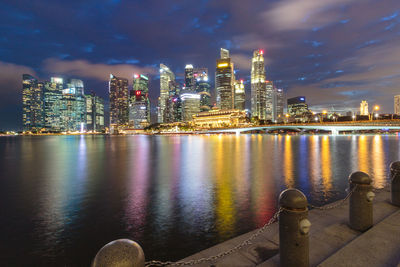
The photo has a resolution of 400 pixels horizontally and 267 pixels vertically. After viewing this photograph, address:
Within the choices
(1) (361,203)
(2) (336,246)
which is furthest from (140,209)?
(1) (361,203)

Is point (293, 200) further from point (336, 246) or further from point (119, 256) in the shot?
point (119, 256)

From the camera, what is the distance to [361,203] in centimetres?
634

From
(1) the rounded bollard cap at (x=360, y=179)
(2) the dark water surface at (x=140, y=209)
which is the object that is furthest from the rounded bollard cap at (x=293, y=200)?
(2) the dark water surface at (x=140, y=209)

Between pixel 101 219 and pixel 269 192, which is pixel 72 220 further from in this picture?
pixel 269 192

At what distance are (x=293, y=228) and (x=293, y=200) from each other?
1.75ft

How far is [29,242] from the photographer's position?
8.98 metres

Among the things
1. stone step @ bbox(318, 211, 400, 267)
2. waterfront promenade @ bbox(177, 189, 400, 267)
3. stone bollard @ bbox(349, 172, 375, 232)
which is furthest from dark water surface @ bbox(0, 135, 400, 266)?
stone step @ bbox(318, 211, 400, 267)

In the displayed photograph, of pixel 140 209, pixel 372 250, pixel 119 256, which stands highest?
pixel 119 256

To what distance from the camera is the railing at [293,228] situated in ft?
9.55

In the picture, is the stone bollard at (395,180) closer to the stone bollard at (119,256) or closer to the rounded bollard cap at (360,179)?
the rounded bollard cap at (360,179)

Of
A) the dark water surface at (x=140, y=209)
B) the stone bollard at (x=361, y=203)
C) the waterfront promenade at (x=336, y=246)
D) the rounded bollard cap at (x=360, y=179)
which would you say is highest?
the rounded bollard cap at (x=360, y=179)

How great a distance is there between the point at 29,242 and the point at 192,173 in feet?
49.5

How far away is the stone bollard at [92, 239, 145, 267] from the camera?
2.85 metres

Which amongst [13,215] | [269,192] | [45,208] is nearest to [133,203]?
[45,208]
